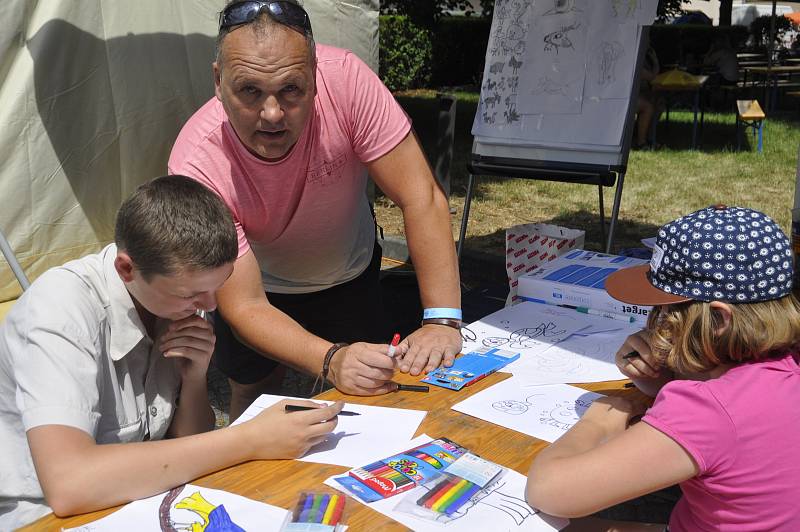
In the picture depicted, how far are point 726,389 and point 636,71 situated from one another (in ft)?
10.6

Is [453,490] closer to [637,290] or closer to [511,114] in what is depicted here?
[637,290]

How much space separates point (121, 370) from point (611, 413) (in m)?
1.17

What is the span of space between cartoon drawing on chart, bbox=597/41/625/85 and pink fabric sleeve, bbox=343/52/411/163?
2305 mm

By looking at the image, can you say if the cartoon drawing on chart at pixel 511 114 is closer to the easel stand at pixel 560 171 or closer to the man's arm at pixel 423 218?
the easel stand at pixel 560 171

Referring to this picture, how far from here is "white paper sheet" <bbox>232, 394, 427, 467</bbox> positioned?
175 cm

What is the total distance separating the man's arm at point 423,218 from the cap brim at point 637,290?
741 millimetres

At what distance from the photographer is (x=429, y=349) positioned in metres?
2.31

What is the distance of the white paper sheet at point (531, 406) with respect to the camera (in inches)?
75.4

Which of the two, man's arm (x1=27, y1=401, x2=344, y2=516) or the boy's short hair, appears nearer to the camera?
man's arm (x1=27, y1=401, x2=344, y2=516)

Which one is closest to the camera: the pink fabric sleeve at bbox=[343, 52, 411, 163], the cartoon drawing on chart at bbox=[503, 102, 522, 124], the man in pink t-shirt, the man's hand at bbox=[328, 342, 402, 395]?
the man's hand at bbox=[328, 342, 402, 395]

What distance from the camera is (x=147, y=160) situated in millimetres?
4059

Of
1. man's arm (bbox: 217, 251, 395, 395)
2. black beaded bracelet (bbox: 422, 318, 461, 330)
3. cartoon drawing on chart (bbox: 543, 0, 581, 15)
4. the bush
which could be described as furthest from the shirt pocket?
the bush

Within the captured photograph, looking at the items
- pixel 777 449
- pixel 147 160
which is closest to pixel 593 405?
pixel 777 449

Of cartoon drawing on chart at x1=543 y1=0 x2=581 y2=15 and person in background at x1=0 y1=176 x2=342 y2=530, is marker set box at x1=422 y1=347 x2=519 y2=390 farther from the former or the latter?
cartoon drawing on chart at x1=543 y1=0 x2=581 y2=15
